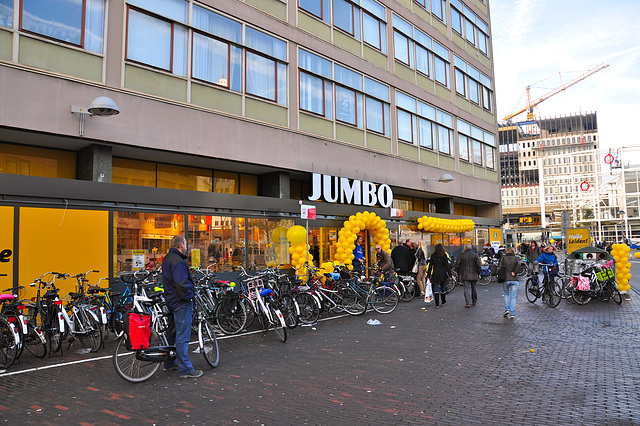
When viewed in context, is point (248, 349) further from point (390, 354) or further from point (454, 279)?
point (454, 279)

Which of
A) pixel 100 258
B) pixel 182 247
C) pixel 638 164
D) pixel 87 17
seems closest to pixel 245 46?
pixel 87 17

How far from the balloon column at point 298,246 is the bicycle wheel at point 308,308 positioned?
3.61 m

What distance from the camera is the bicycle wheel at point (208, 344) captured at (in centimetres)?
715

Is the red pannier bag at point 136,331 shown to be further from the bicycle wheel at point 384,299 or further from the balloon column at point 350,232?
the balloon column at point 350,232

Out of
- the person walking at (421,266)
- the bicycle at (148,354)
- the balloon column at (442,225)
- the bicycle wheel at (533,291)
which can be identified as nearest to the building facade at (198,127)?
the balloon column at (442,225)

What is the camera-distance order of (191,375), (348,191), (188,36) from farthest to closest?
(348,191)
(188,36)
(191,375)

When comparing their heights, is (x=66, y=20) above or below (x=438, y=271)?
above

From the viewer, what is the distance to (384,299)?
12.6 metres

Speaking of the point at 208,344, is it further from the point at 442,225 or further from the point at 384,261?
the point at 442,225

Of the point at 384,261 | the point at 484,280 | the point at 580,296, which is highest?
the point at 384,261

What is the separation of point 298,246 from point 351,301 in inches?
131

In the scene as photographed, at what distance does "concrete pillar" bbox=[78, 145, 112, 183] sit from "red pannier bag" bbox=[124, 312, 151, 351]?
6.66 m

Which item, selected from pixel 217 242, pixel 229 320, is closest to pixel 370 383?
pixel 229 320

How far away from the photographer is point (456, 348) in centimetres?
832
